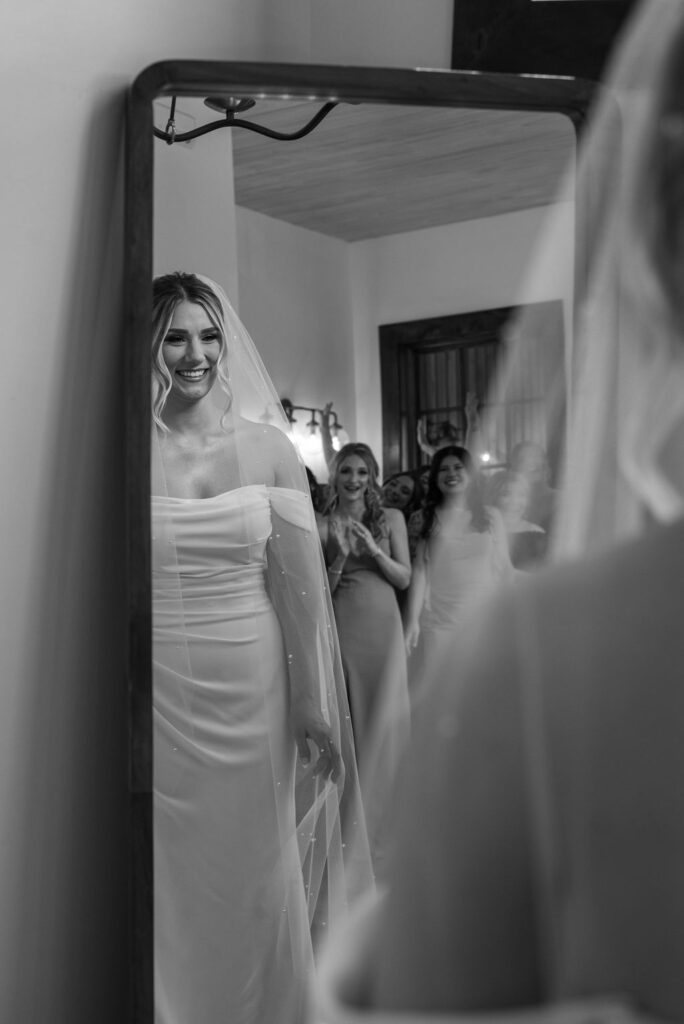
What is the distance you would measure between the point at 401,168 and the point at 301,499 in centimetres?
46

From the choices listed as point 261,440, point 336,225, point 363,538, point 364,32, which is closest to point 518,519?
point 363,538

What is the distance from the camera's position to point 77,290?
1471 mm

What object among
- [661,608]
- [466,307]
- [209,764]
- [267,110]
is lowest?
[209,764]

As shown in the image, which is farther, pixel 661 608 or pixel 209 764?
pixel 209 764

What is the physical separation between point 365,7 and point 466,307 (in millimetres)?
584

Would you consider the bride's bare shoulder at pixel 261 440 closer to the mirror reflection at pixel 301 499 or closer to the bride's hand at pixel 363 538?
the mirror reflection at pixel 301 499

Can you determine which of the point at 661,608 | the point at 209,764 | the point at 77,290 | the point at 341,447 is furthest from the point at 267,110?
the point at 661,608

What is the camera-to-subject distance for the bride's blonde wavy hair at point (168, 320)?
4.78 feet

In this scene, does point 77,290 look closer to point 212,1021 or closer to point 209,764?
point 209,764

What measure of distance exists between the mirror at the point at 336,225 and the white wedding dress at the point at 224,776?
3 cm

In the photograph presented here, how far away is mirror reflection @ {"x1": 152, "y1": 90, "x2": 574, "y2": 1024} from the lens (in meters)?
1.44

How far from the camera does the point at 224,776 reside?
4.80 feet

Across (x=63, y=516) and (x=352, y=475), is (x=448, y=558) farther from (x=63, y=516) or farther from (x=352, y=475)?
(x=63, y=516)

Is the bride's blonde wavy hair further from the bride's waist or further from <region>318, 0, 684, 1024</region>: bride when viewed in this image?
<region>318, 0, 684, 1024</region>: bride
